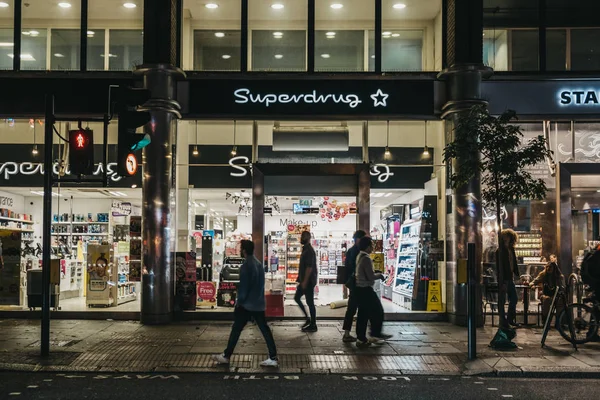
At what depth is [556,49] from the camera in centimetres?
1495

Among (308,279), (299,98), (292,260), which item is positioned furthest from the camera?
(292,260)

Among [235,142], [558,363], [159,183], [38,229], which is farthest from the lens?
[38,229]

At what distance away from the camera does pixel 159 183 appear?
45.8ft

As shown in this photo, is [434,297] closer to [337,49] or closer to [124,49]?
[337,49]

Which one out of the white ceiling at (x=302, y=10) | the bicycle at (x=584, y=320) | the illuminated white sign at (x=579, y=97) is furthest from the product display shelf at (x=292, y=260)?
the bicycle at (x=584, y=320)

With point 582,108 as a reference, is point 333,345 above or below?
below

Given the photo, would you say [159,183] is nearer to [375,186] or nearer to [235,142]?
[235,142]

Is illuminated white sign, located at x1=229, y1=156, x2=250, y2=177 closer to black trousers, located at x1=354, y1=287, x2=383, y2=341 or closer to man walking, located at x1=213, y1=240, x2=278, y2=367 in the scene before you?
black trousers, located at x1=354, y1=287, x2=383, y2=341

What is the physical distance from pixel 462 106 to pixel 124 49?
24.0 feet

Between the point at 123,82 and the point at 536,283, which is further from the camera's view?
the point at 123,82

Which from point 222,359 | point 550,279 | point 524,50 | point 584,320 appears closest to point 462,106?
point 524,50

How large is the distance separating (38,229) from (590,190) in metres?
15.2

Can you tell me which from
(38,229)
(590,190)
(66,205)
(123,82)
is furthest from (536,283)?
(38,229)

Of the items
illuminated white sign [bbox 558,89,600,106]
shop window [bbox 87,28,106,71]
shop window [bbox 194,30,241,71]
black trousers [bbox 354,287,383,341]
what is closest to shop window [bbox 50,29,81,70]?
shop window [bbox 87,28,106,71]
